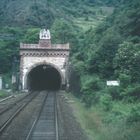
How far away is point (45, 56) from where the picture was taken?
250 ft

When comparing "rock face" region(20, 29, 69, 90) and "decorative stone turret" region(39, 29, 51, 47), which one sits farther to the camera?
"decorative stone turret" region(39, 29, 51, 47)

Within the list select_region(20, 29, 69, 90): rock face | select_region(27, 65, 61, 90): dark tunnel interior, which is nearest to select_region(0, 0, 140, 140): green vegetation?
select_region(20, 29, 69, 90): rock face

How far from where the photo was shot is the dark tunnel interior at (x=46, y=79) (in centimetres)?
8662

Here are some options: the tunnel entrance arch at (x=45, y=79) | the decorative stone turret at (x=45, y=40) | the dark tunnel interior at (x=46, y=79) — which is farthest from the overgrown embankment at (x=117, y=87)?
the dark tunnel interior at (x=46, y=79)

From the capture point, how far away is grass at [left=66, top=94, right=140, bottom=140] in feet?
67.5

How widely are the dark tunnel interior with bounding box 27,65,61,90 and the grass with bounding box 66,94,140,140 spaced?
54.4 m

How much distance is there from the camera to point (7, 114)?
3434cm

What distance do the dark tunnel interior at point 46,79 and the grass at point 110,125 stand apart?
179ft

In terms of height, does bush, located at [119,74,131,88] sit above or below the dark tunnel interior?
below

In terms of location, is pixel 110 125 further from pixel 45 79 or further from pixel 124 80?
pixel 45 79

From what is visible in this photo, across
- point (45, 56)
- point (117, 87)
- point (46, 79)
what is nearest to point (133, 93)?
point (117, 87)

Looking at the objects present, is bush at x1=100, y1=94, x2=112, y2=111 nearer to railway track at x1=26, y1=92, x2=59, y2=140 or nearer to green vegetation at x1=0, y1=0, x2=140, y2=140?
green vegetation at x1=0, y1=0, x2=140, y2=140

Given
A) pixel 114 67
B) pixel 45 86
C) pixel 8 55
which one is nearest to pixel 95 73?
pixel 114 67

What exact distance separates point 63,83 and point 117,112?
49.4 metres
